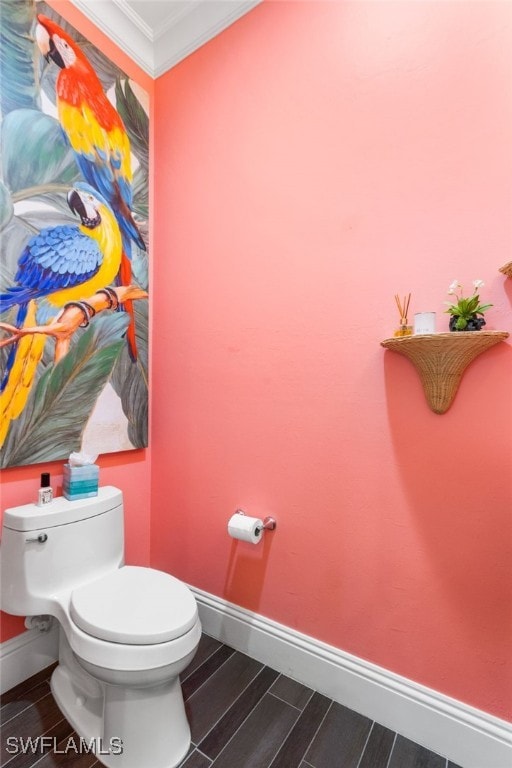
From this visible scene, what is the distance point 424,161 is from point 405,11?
0.51 meters

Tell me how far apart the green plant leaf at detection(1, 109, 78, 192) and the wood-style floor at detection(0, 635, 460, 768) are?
179 cm

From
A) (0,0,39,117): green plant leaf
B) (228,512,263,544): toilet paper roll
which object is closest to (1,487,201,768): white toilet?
(228,512,263,544): toilet paper roll

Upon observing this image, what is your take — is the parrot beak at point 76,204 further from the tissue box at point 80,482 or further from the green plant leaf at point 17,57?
the tissue box at point 80,482

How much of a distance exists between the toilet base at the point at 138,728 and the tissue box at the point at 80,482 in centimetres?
60

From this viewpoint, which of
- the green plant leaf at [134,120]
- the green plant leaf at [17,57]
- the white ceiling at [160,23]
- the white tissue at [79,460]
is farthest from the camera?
the green plant leaf at [134,120]

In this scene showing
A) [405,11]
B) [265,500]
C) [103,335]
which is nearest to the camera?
[405,11]

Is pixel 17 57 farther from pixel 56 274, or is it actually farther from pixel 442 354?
pixel 442 354

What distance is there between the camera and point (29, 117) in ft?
4.31

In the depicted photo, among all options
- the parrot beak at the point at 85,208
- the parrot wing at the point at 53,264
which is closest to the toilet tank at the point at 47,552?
the parrot wing at the point at 53,264

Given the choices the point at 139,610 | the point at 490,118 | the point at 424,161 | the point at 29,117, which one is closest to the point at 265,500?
the point at 139,610

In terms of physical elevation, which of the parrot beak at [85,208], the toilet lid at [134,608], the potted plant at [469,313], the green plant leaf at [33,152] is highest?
the green plant leaf at [33,152]

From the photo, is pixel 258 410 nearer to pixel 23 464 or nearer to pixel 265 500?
pixel 265 500

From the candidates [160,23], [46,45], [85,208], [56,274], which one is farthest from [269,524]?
[160,23]

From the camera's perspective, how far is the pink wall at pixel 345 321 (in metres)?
1.05
